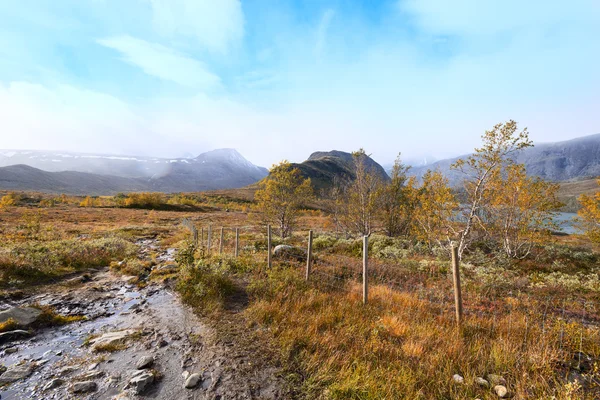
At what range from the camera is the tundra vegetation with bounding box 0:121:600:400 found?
15.8 ft

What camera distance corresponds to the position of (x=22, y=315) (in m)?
7.32

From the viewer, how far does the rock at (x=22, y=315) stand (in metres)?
7.02

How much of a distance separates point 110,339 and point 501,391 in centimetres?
837

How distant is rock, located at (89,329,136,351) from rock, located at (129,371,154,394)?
6.02 ft

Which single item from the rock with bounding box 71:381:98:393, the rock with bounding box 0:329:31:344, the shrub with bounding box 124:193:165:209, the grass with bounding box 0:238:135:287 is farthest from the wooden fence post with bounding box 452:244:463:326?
the shrub with bounding box 124:193:165:209

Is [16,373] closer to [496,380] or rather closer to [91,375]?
[91,375]

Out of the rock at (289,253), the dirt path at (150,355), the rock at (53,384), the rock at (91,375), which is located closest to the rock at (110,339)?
the dirt path at (150,355)

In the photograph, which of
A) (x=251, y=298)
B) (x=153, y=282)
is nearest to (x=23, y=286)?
(x=153, y=282)

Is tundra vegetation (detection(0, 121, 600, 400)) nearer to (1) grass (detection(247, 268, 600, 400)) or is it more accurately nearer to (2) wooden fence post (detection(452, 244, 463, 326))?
(1) grass (detection(247, 268, 600, 400))

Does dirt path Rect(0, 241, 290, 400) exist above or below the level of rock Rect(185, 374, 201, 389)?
below

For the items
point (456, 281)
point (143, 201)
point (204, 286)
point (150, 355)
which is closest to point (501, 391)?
point (456, 281)

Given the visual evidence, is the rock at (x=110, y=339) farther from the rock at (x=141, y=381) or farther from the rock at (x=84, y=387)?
the rock at (x=141, y=381)

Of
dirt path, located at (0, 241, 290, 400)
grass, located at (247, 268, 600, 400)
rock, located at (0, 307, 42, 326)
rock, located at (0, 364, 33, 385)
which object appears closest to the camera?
grass, located at (247, 268, 600, 400)

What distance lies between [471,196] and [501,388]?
12173 mm
